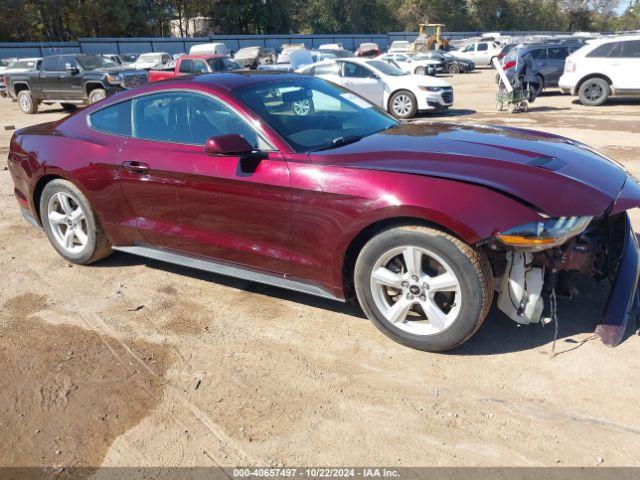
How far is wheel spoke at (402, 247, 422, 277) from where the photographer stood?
10.2 feet

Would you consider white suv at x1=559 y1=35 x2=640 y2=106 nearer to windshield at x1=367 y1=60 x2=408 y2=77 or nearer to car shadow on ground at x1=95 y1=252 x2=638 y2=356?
windshield at x1=367 y1=60 x2=408 y2=77

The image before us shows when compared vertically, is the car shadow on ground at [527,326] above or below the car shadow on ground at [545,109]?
below

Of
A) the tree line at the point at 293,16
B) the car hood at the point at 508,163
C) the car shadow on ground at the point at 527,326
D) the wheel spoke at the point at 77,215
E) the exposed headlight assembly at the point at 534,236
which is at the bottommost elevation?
the car shadow on ground at the point at 527,326

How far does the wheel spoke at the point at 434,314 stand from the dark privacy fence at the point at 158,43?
1445 inches

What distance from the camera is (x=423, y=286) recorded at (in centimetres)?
318

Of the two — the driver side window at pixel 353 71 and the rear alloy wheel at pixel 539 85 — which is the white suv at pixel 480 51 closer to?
the rear alloy wheel at pixel 539 85

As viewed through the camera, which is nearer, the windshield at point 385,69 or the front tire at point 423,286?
the front tire at point 423,286

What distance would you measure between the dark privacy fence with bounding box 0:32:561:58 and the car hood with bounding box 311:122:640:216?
118 feet

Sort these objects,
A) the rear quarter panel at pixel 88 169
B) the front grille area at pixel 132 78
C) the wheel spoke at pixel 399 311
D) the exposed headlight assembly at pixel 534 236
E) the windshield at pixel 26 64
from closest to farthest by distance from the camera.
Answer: the exposed headlight assembly at pixel 534 236
the wheel spoke at pixel 399 311
the rear quarter panel at pixel 88 169
the front grille area at pixel 132 78
the windshield at pixel 26 64

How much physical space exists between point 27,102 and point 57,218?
616 inches

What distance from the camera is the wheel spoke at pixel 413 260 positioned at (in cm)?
312

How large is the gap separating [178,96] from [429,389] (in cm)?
268

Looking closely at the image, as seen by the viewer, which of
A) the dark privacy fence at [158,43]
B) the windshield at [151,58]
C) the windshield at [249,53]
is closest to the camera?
the windshield at [151,58]

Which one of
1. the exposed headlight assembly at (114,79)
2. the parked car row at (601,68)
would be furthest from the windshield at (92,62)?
the parked car row at (601,68)
